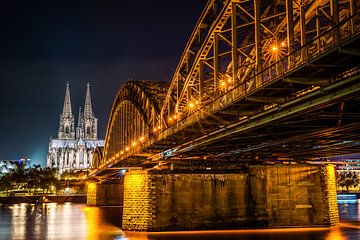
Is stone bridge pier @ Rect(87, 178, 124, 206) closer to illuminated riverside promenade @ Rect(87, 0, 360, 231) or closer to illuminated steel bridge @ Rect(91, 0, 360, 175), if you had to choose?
illuminated riverside promenade @ Rect(87, 0, 360, 231)

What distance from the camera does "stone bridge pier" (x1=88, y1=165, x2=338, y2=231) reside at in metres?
44.1

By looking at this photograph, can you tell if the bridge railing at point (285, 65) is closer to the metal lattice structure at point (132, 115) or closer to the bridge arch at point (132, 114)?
the metal lattice structure at point (132, 115)

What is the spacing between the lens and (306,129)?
30125mm

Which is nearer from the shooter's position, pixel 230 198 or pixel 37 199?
pixel 230 198

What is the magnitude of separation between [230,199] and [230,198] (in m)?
0.11

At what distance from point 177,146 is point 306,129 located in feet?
59.8

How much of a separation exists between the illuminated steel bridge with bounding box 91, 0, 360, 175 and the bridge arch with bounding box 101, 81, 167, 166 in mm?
9345

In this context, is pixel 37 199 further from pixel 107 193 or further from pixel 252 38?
pixel 252 38

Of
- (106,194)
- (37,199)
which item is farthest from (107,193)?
(37,199)

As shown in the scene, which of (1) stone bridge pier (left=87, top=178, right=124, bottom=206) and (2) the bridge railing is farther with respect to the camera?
(1) stone bridge pier (left=87, top=178, right=124, bottom=206)

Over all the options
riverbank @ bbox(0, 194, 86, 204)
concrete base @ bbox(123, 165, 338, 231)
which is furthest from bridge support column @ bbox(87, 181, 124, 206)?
concrete base @ bbox(123, 165, 338, 231)

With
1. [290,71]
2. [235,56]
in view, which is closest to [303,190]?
[235,56]

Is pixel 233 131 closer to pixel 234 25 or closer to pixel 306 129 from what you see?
pixel 306 129

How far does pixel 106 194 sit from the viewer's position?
379 feet
